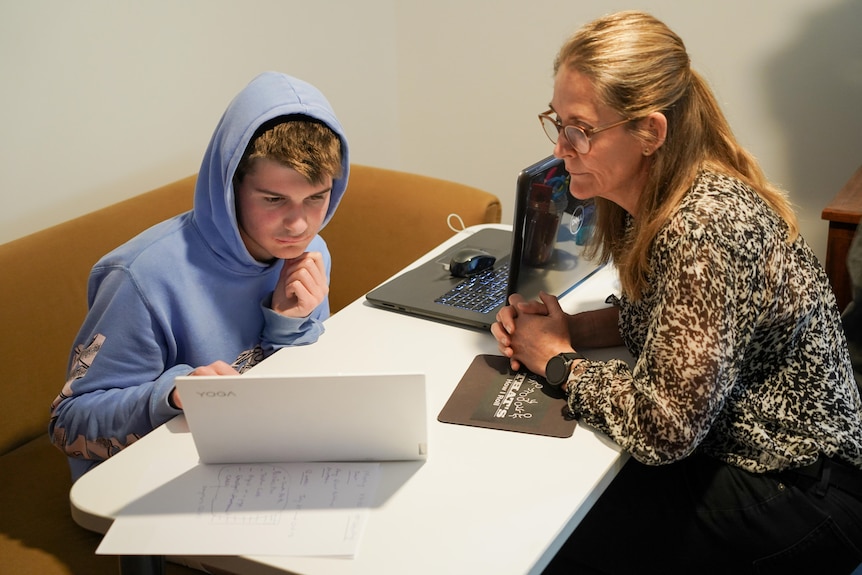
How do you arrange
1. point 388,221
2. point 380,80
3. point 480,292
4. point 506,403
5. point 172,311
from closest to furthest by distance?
point 506,403
point 172,311
point 480,292
point 388,221
point 380,80

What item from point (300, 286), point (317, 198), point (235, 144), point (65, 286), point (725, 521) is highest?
point (235, 144)

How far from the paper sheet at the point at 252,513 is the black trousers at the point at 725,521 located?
1.57 feet

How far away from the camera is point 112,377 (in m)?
1.36

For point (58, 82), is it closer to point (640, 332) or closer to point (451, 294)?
point (451, 294)

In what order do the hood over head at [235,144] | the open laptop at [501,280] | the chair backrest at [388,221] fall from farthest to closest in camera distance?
the chair backrest at [388,221]
the open laptop at [501,280]
the hood over head at [235,144]

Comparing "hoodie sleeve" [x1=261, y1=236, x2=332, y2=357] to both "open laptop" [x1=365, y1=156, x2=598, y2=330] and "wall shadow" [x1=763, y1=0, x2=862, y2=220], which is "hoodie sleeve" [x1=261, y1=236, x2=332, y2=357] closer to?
"open laptop" [x1=365, y1=156, x2=598, y2=330]

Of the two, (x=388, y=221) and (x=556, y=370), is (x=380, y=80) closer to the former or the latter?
(x=388, y=221)

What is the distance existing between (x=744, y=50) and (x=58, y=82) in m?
2.04

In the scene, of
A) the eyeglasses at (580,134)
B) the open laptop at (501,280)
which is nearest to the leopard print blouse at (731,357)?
the eyeglasses at (580,134)

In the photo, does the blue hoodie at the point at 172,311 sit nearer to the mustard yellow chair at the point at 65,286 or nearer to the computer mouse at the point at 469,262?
the mustard yellow chair at the point at 65,286

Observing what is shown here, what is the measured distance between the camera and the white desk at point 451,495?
101cm

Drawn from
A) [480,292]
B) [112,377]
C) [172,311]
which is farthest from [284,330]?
[480,292]

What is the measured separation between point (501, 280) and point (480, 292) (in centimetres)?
8

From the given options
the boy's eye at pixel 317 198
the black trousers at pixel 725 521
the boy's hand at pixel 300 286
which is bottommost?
the black trousers at pixel 725 521
